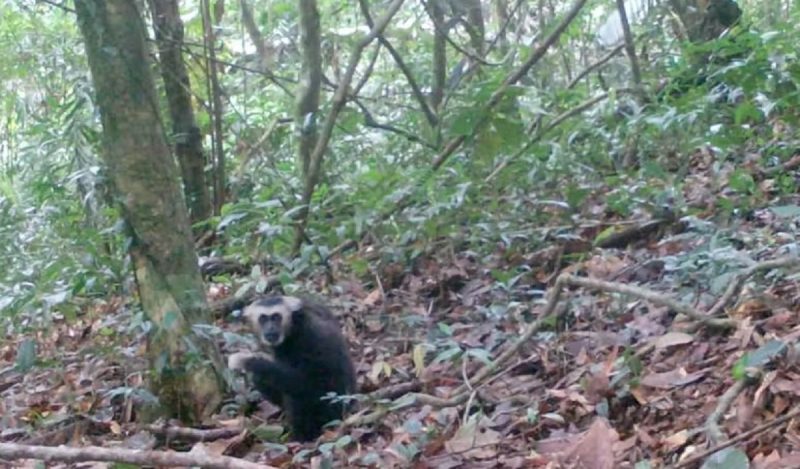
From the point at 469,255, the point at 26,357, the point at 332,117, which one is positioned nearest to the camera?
the point at 26,357

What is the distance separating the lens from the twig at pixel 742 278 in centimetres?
475

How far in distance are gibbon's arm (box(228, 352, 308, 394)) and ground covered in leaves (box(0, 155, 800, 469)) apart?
21 cm

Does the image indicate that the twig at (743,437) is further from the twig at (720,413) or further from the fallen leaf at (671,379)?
the fallen leaf at (671,379)

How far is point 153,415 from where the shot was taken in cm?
584

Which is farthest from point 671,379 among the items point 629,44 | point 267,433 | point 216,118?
point 216,118

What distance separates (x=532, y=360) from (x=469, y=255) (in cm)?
206

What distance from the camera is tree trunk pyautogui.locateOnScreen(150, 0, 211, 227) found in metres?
8.80

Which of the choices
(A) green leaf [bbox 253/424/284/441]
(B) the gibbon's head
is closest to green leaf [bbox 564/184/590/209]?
(B) the gibbon's head

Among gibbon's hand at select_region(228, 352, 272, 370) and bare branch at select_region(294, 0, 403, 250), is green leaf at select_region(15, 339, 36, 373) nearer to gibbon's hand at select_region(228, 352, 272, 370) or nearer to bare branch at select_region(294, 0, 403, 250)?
gibbon's hand at select_region(228, 352, 272, 370)

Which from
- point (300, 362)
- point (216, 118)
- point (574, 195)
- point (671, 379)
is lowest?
point (671, 379)

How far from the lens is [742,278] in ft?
16.1

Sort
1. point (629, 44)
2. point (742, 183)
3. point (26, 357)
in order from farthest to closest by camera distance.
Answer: point (629, 44), point (742, 183), point (26, 357)

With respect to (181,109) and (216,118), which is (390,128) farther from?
(181,109)

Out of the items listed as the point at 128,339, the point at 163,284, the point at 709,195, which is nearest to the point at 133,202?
the point at 163,284
